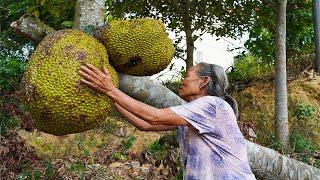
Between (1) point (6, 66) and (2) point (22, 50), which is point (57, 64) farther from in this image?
(2) point (22, 50)

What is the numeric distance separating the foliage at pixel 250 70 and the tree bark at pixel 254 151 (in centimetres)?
318

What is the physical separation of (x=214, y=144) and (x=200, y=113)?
0.13 metres

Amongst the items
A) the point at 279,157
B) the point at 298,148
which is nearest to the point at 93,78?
the point at 279,157

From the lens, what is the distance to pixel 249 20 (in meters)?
5.27

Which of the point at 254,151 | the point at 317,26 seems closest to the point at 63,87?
the point at 254,151

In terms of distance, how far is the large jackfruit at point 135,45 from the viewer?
5.57ft

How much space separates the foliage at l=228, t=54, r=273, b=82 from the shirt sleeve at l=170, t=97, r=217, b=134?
12.4 feet

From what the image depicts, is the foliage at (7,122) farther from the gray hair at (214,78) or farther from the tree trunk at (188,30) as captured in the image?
the gray hair at (214,78)

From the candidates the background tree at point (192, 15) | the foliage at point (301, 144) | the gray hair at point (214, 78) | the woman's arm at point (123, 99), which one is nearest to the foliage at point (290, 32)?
the background tree at point (192, 15)

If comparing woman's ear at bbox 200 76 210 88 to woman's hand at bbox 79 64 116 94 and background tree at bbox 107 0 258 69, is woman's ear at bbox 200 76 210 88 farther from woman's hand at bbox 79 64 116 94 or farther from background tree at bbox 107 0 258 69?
background tree at bbox 107 0 258 69

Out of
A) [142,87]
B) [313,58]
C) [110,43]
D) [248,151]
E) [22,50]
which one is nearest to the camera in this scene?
[110,43]

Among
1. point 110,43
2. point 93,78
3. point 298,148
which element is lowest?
point 298,148

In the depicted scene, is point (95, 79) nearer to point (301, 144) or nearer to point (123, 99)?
point (123, 99)

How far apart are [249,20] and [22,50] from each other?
A: 4204 millimetres
